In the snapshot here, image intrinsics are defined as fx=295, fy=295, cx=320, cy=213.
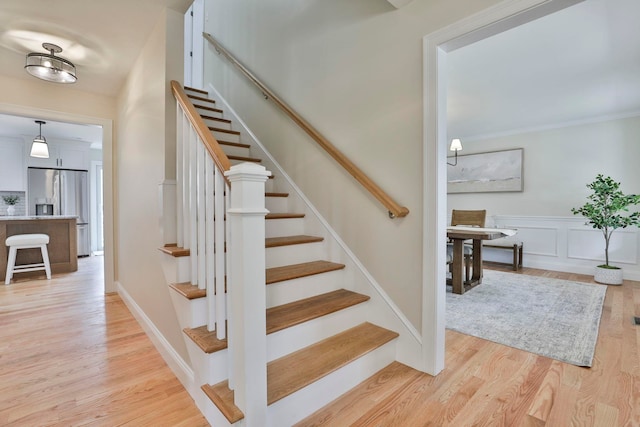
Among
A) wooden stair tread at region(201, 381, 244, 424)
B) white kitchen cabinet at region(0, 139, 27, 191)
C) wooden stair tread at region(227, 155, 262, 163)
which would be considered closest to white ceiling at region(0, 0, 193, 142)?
wooden stair tread at region(227, 155, 262, 163)

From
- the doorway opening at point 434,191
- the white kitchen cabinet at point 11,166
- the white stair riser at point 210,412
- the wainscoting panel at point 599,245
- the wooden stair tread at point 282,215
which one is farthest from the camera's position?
the white kitchen cabinet at point 11,166

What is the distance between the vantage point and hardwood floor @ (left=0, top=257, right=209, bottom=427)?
142 cm

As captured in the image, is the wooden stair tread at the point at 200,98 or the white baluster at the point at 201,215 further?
the wooden stair tread at the point at 200,98

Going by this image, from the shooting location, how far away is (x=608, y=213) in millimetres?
3846

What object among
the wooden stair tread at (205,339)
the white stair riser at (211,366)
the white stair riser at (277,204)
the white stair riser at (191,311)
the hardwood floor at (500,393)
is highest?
the white stair riser at (277,204)

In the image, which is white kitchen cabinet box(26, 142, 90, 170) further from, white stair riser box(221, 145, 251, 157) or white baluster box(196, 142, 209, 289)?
white baluster box(196, 142, 209, 289)

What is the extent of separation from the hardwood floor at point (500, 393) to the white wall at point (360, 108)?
0.39 m

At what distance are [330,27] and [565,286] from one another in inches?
157

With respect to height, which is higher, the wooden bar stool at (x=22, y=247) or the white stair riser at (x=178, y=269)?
the white stair riser at (x=178, y=269)

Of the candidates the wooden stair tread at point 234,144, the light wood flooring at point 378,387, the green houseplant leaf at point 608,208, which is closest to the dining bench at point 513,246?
the green houseplant leaf at point 608,208

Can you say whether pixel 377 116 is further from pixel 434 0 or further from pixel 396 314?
pixel 396 314

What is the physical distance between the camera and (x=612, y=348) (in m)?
2.06

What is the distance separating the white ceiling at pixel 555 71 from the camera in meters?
2.26

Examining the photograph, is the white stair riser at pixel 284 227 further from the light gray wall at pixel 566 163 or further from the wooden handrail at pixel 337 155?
the light gray wall at pixel 566 163
